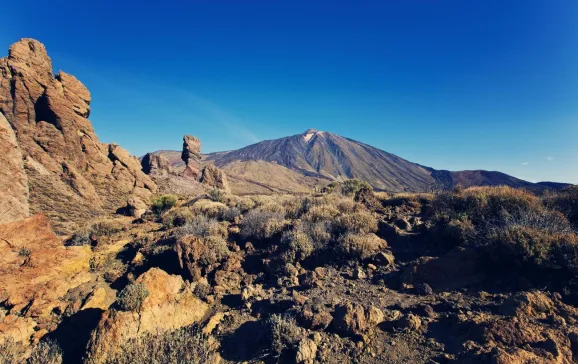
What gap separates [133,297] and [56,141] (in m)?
15.8

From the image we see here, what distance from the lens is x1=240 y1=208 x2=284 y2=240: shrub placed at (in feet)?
24.6

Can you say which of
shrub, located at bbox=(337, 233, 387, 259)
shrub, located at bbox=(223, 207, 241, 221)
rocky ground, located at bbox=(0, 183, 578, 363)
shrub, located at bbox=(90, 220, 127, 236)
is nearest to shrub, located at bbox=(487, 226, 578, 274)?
rocky ground, located at bbox=(0, 183, 578, 363)

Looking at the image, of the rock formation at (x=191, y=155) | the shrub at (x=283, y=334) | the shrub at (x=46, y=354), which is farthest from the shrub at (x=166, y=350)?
the rock formation at (x=191, y=155)

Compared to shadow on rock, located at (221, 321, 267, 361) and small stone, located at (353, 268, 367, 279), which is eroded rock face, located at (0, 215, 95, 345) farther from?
small stone, located at (353, 268, 367, 279)

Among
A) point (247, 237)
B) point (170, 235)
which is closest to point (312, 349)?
point (247, 237)

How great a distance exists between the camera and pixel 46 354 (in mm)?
3834

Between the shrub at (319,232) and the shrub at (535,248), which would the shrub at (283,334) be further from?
the shrub at (535,248)

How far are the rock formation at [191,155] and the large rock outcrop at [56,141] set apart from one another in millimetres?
14227

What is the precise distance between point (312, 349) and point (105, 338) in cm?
291

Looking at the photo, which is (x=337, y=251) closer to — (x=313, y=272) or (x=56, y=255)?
→ (x=313, y=272)

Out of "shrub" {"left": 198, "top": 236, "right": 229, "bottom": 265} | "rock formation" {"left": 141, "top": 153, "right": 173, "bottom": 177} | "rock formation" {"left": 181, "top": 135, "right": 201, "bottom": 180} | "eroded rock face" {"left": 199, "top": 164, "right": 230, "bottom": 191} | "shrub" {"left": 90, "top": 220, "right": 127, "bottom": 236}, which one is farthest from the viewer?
"rock formation" {"left": 181, "top": 135, "right": 201, "bottom": 180}

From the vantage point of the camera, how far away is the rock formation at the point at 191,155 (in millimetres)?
32781

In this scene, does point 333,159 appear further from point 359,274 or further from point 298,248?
point 359,274

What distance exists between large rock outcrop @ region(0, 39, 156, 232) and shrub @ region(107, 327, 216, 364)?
11.1 m
